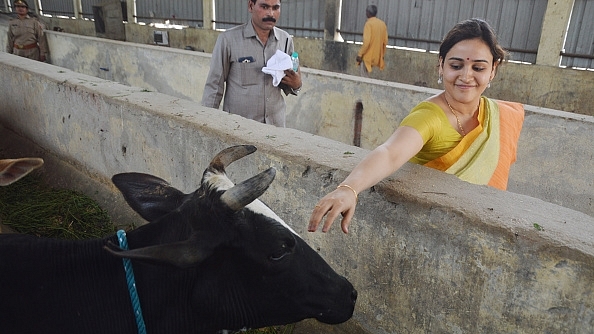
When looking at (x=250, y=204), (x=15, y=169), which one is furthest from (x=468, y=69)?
(x=15, y=169)

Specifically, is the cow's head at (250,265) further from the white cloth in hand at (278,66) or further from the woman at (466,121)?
the white cloth in hand at (278,66)

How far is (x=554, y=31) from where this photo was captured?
333 inches

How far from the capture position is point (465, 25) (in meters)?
2.30

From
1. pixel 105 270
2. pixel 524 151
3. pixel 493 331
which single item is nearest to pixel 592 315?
pixel 493 331

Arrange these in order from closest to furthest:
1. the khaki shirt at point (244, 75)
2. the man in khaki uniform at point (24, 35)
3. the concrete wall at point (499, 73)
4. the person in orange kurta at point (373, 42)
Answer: the khaki shirt at point (244, 75) → the concrete wall at point (499, 73) → the man in khaki uniform at point (24, 35) → the person in orange kurta at point (373, 42)

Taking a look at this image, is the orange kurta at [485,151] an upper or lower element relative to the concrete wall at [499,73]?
upper

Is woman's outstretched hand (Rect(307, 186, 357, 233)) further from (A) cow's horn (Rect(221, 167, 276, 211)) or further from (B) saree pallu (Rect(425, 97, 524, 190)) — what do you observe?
(B) saree pallu (Rect(425, 97, 524, 190))

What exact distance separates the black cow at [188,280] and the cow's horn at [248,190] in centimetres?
2

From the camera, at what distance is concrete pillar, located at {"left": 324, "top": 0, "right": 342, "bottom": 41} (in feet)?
38.4

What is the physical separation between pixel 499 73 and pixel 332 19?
4504mm

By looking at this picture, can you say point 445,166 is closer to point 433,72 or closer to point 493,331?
point 493,331

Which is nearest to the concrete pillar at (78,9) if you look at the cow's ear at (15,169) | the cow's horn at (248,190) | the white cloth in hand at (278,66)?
the white cloth in hand at (278,66)

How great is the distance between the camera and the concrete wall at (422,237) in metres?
1.80

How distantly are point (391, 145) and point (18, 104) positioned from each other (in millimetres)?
4747
